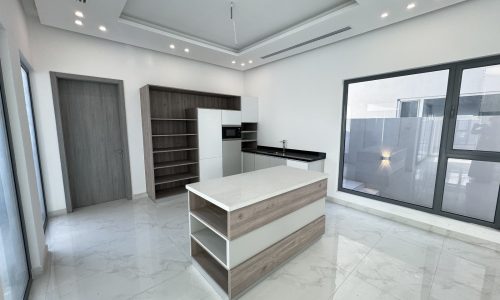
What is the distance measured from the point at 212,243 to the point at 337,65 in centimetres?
361

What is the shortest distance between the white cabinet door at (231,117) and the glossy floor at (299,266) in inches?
97.7

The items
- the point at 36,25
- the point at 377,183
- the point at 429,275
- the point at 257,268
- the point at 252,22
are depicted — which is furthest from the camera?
the point at 377,183

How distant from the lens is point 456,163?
277 cm

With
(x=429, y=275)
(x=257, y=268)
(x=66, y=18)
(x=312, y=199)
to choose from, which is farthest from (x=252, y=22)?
(x=429, y=275)

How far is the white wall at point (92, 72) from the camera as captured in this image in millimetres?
3078

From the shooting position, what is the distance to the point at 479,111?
2.58 meters

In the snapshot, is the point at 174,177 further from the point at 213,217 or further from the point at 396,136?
the point at 396,136

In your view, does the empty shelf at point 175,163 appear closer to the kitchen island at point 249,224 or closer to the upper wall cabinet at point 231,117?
the upper wall cabinet at point 231,117

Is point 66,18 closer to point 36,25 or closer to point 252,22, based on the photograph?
point 36,25

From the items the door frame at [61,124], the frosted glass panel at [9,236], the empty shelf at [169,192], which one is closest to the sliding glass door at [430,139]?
the empty shelf at [169,192]

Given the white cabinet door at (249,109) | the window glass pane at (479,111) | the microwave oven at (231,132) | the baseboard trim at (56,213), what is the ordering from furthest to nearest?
the white cabinet door at (249,109) < the microwave oven at (231,132) < the baseboard trim at (56,213) < the window glass pane at (479,111)


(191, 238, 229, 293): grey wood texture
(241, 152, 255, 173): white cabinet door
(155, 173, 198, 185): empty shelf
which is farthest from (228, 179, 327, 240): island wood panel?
(155, 173, 198, 185): empty shelf

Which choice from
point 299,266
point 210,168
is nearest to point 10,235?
point 299,266

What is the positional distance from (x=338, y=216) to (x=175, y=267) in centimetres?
262
